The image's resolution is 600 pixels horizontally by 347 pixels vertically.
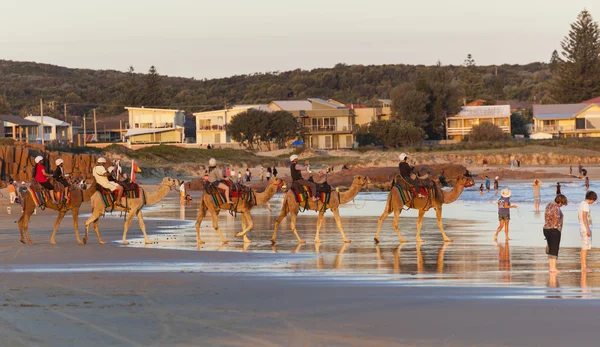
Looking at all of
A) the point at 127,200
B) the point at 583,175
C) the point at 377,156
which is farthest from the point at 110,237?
the point at 377,156

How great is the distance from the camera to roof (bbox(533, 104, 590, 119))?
383 feet

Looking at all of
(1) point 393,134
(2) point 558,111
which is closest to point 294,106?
(1) point 393,134

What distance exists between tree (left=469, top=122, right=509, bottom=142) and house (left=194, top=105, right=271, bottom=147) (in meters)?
25.0

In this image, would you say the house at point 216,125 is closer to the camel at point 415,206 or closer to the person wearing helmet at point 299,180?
the camel at point 415,206

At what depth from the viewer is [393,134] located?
105m

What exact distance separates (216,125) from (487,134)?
33236mm

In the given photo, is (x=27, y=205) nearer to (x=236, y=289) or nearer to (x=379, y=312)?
(x=236, y=289)

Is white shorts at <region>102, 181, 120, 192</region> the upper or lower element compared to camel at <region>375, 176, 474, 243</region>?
upper

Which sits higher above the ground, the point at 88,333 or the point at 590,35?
the point at 590,35

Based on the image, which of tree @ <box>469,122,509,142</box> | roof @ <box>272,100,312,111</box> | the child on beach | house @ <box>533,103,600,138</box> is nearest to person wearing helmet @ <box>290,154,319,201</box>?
the child on beach

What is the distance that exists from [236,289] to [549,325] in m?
4.82

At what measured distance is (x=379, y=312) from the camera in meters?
11.1

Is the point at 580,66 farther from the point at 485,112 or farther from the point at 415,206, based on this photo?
the point at 415,206

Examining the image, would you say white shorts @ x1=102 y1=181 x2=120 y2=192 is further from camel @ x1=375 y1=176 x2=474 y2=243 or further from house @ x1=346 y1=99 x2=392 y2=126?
house @ x1=346 y1=99 x2=392 y2=126
